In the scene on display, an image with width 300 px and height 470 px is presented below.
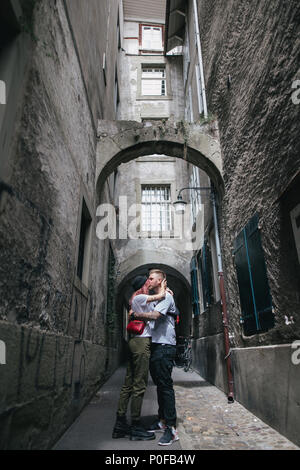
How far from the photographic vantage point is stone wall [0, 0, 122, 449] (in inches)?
76.9

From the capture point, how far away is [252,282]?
12.7 ft

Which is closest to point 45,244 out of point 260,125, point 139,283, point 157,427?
point 139,283

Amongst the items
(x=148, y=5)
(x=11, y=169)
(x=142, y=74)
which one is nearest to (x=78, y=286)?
(x=11, y=169)

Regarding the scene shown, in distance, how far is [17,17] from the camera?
2010 millimetres

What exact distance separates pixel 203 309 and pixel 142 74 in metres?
10.5

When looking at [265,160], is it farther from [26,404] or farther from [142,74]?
[142,74]

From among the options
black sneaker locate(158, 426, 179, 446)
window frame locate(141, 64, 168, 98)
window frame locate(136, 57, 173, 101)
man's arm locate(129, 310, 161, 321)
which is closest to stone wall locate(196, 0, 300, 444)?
black sneaker locate(158, 426, 179, 446)

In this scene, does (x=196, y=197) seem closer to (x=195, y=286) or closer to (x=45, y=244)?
(x=195, y=286)

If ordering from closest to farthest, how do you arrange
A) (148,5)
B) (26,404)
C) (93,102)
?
(26,404), (93,102), (148,5)

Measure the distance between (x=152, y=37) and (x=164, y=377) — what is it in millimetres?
16410

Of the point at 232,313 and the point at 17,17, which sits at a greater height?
the point at 17,17

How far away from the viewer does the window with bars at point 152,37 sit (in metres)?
14.8

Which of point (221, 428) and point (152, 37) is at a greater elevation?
point (152, 37)

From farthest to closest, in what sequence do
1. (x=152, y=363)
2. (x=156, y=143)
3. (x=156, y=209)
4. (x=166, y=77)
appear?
(x=166, y=77) → (x=156, y=209) → (x=156, y=143) → (x=152, y=363)
